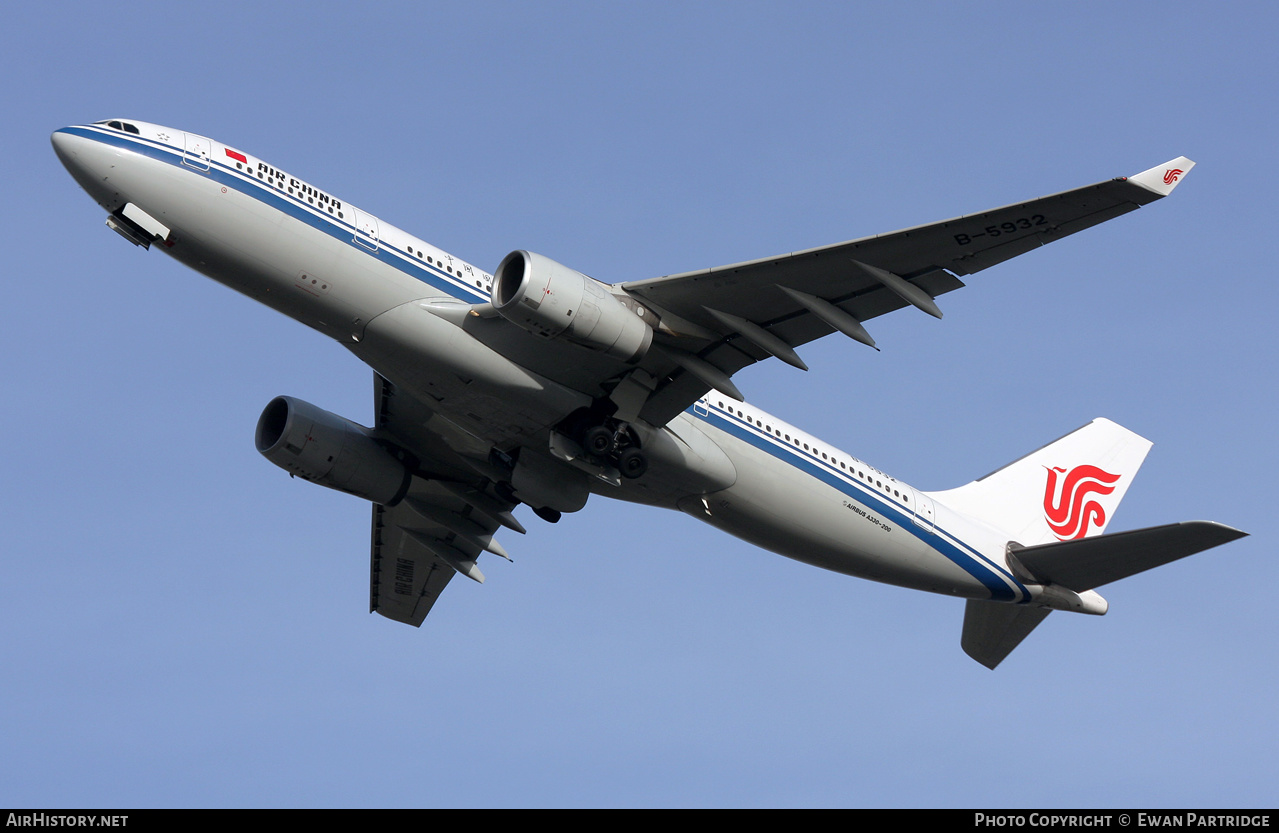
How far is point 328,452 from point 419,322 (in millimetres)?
6672

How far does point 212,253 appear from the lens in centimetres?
2369

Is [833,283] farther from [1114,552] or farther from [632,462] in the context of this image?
[1114,552]

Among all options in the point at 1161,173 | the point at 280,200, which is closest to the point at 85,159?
the point at 280,200

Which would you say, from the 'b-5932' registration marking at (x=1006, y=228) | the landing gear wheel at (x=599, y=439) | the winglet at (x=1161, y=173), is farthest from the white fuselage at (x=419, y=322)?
the winglet at (x=1161, y=173)

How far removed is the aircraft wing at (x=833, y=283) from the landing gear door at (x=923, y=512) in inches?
273

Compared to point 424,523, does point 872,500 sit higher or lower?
lower

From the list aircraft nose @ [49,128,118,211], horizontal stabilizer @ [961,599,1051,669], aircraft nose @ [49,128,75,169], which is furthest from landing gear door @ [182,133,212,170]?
horizontal stabilizer @ [961,599,1051,669]

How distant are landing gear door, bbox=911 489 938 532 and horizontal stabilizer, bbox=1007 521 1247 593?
8.57 ft

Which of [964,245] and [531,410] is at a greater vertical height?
[964,245]

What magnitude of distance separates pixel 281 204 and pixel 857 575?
1568cm

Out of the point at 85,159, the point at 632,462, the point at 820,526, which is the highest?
the point at 85,159

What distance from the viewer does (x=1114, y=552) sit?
96.0 feet
